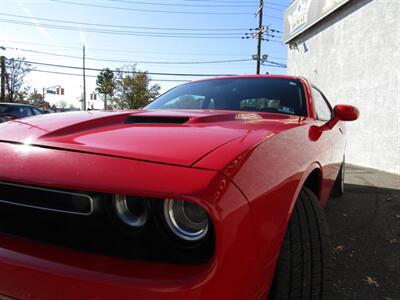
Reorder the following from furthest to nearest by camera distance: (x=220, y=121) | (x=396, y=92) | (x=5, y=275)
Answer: (x=396, y=92)
(x=220, y=121)
(x=5, y=275)

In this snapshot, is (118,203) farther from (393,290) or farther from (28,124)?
(393,290)

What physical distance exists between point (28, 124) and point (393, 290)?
8.08 ft

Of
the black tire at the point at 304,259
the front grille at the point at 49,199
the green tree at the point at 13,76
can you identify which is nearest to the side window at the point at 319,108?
the black tire at the point at 304,259

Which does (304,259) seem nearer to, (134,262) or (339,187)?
(134,262)

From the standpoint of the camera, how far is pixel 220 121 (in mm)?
1915

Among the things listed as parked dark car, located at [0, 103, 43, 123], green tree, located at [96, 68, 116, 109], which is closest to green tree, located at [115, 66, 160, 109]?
green tree, located at [96, 68, 116, 109]

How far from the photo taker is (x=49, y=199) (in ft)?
4.04

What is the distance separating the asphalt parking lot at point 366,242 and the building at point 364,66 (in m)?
2.71

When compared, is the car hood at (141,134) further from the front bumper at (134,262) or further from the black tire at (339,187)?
the black tire at (339,187)

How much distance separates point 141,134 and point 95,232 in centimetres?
45

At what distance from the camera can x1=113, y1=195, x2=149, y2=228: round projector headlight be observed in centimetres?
122

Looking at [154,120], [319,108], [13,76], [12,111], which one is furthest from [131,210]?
[13,76]

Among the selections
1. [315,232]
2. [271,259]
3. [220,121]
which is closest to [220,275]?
[271,259]

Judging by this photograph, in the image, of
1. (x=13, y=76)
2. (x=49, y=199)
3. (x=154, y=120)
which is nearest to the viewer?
(x=49, y=199)
